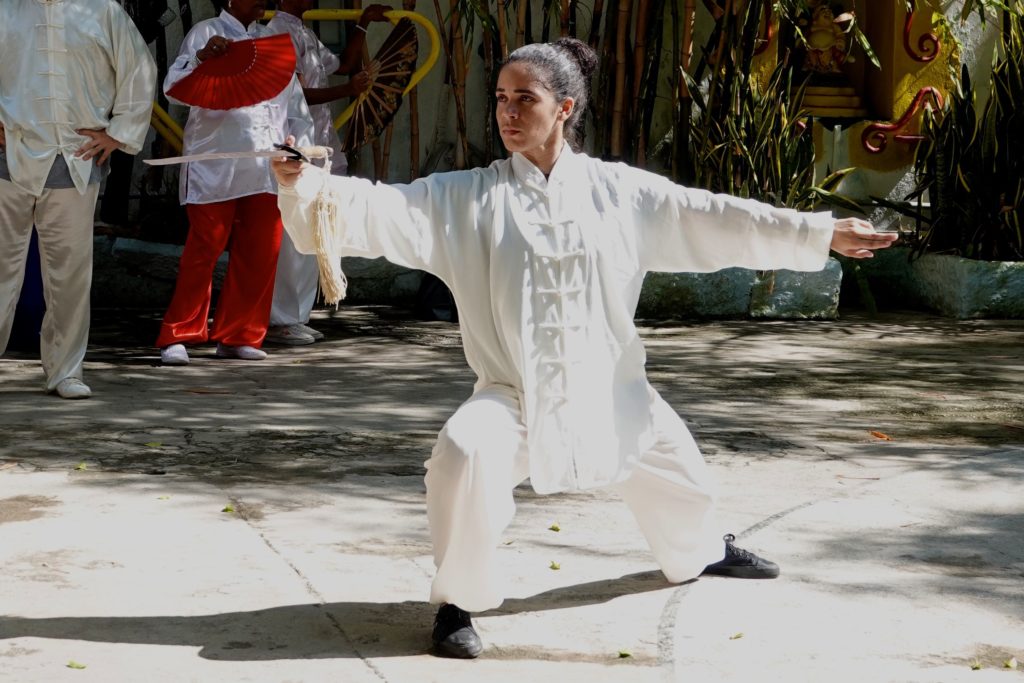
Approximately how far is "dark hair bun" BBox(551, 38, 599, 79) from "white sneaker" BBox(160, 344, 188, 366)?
3.65m

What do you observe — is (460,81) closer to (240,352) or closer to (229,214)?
(229,214)

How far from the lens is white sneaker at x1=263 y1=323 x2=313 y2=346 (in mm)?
7566

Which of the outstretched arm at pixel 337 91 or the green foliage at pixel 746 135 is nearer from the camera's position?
the outstretched arm at pixel 337 91

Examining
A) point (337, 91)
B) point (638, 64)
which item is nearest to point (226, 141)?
point (337, 91)

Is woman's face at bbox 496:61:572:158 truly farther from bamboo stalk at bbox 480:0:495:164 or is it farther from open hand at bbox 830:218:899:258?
bamboo stalk at bbox 480:0:495:164

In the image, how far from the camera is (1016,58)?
8.38 metres

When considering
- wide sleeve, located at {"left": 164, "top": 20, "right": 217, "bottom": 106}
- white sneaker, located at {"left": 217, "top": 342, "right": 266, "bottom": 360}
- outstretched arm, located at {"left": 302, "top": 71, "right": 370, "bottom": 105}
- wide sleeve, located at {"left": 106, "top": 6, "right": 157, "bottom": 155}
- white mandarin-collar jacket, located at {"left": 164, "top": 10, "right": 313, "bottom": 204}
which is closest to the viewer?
wide sleeve, located at {"left": 106, "top": 6, "right": 157, "bottom": 155}

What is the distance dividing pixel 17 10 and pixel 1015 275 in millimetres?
5438

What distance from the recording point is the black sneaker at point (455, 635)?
10.6 ft

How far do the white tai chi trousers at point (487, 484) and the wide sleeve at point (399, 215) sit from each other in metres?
0.35

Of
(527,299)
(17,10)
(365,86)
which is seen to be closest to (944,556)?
(527,299)

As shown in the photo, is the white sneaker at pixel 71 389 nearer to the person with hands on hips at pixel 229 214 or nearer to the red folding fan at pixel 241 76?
the person with hands on hips at pixel 229 214

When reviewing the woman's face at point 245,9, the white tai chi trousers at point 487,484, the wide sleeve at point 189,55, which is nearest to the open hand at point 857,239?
the white tai chi trousers at point 487,484

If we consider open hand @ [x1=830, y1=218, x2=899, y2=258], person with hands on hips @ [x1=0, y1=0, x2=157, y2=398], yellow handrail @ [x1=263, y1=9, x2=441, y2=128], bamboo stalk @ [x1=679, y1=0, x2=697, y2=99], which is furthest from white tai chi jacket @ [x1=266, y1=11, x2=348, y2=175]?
open hand @ [x1=830, y1=218, x2=899, y2=258]
